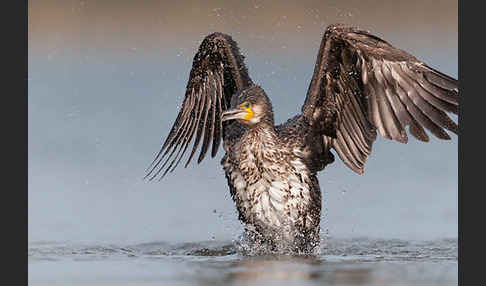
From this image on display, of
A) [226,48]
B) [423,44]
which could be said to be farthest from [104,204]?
[423,44]

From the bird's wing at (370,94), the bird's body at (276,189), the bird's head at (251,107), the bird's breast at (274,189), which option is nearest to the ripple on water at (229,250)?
the bird's body at (276,189)

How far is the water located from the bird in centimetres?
41

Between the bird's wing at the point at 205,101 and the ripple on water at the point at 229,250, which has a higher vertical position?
the bird's wing at the point at 205,101

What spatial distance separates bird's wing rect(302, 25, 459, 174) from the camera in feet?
34.3

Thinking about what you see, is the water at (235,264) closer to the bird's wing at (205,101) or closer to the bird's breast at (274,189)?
the bird's breast at (274,189)

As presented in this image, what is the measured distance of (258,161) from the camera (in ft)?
34.8

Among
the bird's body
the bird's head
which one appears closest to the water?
the bird's body

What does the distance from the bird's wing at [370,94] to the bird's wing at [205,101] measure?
4.31 feet

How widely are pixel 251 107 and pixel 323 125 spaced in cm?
70

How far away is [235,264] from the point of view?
9836mm

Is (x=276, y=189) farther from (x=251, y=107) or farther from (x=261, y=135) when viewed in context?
(x=251, y=107)

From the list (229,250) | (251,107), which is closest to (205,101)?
(251,107)

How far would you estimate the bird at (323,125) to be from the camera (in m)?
10.5

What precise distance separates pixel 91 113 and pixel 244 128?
4.65m
